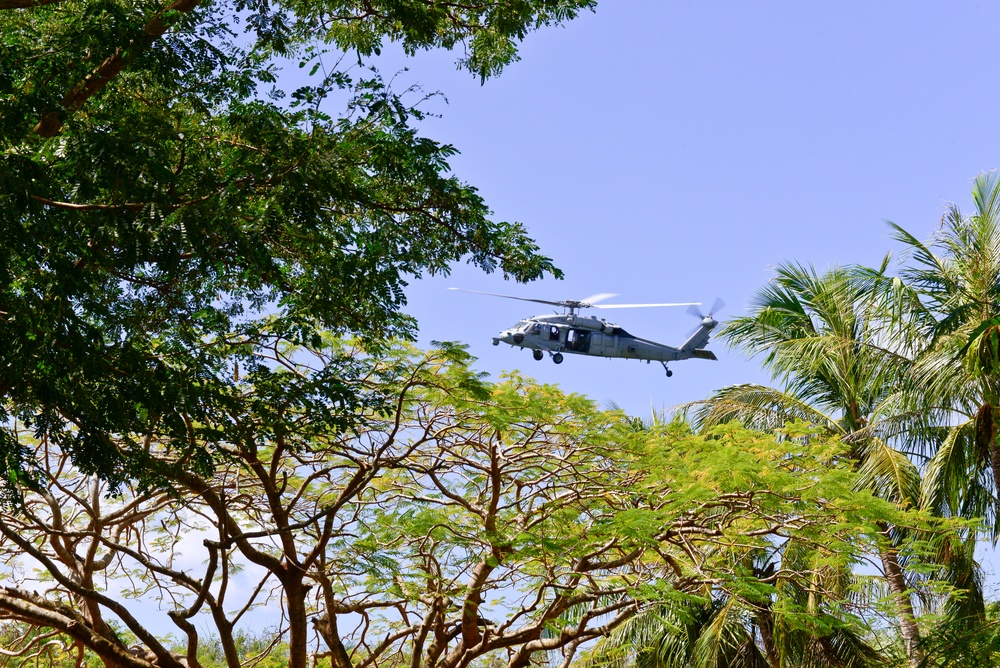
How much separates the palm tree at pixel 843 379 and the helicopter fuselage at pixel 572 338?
836 cm

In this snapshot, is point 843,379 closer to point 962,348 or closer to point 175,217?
point 962,348

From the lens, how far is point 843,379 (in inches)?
628

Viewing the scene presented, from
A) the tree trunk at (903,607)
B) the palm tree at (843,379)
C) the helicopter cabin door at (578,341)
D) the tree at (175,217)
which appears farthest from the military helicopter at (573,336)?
the tree at (175,217)

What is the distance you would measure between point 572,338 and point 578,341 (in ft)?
0.64

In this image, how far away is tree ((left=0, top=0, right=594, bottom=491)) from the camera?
678cm

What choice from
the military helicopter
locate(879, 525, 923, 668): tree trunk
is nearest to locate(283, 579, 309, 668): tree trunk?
locate(879, 525, 923, 668): tree trunk

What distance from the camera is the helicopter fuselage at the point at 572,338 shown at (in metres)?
25.5

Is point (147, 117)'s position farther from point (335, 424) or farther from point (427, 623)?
point (427, 623)

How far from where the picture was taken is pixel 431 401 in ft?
35.7

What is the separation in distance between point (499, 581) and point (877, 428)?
6.62 m

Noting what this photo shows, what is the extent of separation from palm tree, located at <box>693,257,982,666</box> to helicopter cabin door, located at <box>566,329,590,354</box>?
8.56 meters

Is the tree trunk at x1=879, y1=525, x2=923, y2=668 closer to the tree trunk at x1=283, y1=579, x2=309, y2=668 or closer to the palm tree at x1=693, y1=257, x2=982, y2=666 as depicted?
the palm tree at x1=693, y1=257, x2=982, y2=666

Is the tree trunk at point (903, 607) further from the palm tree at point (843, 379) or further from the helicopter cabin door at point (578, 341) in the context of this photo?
the helicopter cabin door at point (578, 341)

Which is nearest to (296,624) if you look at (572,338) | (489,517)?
(489,517)
